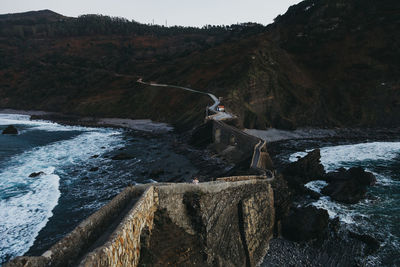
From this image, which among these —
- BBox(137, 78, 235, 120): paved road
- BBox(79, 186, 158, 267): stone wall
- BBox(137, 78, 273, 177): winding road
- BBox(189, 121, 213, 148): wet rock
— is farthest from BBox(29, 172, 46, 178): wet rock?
BBox(137, 78, 235, 120): paved road

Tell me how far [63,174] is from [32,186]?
536 centimetres

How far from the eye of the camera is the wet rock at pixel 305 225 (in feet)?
82.5

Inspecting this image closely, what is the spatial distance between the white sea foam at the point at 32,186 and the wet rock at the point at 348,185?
33453 mm

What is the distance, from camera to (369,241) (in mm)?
24391

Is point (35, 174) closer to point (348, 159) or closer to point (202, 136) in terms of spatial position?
point (202, 136)

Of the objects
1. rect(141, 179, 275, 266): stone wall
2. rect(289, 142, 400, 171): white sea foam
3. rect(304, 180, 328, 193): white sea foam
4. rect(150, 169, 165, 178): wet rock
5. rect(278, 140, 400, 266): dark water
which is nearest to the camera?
rect(141, 179, 275, 266): stone wall

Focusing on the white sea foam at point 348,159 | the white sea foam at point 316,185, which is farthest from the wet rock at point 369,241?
the white sea foam at point 316,185

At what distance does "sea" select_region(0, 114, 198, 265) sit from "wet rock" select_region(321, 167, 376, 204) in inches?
770

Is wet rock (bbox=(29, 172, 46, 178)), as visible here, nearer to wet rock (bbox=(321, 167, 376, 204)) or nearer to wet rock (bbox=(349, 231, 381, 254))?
wet rock (bbox=(321, 167, 376, 204))

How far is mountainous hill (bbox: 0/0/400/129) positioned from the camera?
77.5 m

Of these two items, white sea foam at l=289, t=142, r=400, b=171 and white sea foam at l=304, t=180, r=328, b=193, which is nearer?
white sea foam at l=304, t=180, r=328, b=193

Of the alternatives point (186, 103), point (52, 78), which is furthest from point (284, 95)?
point (52, 78)

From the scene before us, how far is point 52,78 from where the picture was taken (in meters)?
125

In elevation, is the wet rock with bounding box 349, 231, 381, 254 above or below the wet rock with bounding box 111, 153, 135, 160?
below
